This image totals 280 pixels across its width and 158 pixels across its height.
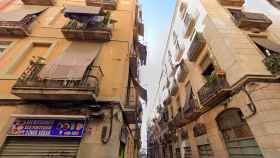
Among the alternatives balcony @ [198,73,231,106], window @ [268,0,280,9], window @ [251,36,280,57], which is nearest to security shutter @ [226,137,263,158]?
balcony @ [198,73,231,106]

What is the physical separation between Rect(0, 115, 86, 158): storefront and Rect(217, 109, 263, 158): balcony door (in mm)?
6533

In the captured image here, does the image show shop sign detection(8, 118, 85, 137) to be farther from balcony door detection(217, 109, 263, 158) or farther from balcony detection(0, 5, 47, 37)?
balcony door detection(217, 109, 263, 158)

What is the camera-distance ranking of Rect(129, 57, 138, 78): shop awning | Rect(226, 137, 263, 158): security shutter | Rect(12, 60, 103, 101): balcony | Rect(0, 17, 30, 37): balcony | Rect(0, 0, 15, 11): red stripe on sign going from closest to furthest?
Rect(12, 60, 103, 101): balcony, Rect(226, 137, 263, 158): security shutter, Rect(0, 17, 30, 37): balcony, Rect(129, 57, 138, 78): shop awning, Rect(0, 0, 15, 11): red stripe on sign

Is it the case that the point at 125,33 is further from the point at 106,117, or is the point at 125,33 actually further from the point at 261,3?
the point at 261,3

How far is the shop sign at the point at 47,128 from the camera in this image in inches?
183

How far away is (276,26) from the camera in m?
9.17

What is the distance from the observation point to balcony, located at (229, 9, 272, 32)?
8.20 metres

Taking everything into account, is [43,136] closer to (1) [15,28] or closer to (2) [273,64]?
(1) [15,28]

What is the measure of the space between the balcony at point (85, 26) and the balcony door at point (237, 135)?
7.48 metres

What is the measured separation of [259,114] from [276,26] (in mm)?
7651

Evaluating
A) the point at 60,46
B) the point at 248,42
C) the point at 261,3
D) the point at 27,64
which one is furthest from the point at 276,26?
the point at 27,64

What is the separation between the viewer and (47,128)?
188 inches

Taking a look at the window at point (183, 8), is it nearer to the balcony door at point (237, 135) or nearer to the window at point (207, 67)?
the window at point (207, 67)

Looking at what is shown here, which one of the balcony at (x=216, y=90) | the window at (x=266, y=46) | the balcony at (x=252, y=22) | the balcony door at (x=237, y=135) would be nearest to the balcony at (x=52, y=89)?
the balcony at (x=216, y=90)
